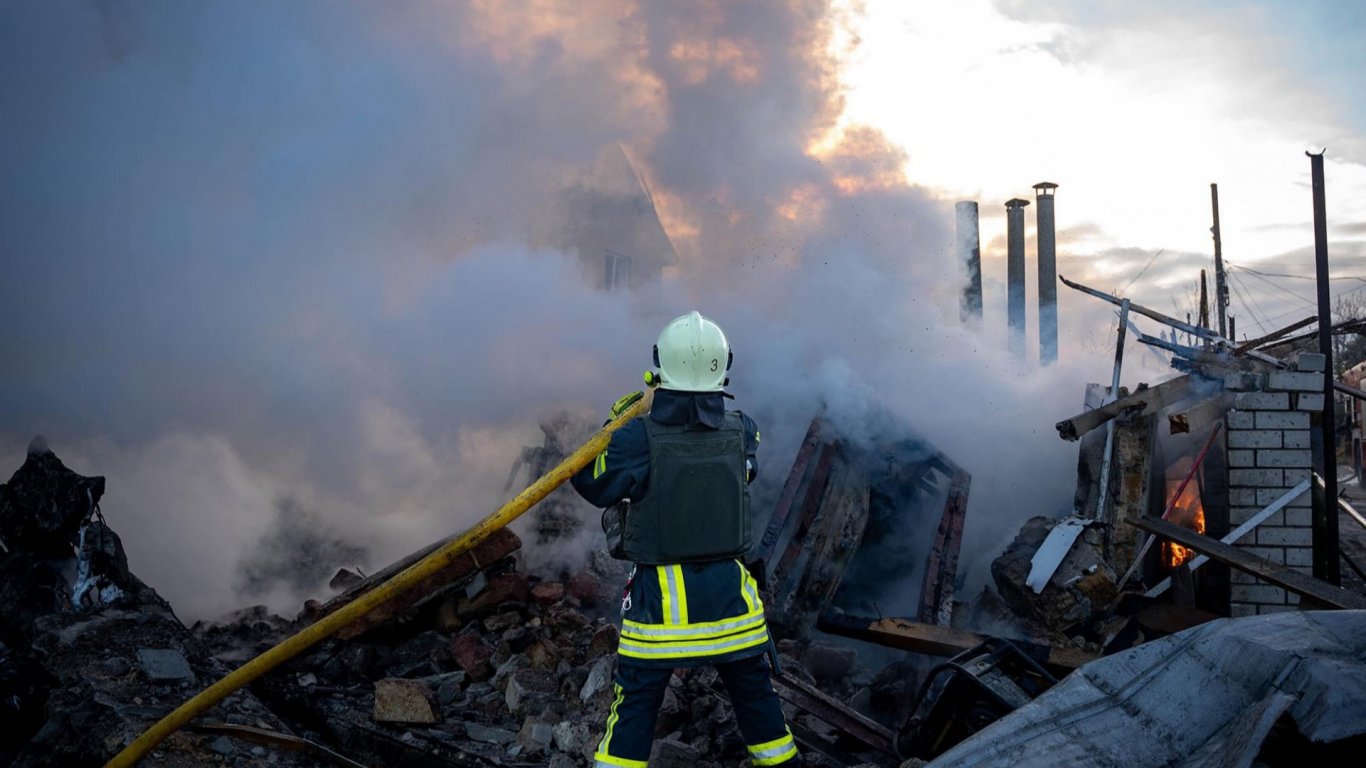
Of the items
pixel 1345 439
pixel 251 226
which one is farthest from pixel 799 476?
pixel 1345 439

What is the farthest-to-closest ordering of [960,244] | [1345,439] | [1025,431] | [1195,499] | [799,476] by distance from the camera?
[1345,439], [960,244], [1025,431], [1195,499], [799,476]

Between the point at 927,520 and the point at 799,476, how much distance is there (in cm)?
179

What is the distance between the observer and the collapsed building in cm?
260

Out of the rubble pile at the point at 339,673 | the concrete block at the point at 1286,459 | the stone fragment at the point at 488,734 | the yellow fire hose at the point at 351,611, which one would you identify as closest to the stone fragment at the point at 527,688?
the rubble pile at the point at 339,673

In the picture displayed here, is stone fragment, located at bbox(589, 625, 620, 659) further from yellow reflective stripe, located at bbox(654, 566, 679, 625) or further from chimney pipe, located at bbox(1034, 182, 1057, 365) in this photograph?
chimney pipe, located at bbox(1034, 182, 1057, 365)

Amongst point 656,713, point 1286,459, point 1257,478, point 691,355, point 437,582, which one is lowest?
point 656,713

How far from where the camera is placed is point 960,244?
14750mm

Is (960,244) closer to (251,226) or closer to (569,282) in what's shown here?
(569,282)

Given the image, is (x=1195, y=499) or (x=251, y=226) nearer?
(x=1195, y=499)

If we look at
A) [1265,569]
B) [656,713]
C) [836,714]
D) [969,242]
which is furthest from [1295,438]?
[969,242]

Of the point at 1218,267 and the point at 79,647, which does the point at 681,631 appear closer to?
the point at 79,647

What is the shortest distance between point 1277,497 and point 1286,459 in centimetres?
28

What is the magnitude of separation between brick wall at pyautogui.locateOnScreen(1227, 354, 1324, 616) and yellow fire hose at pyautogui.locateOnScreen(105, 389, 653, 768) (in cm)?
482

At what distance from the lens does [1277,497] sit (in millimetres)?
5863
